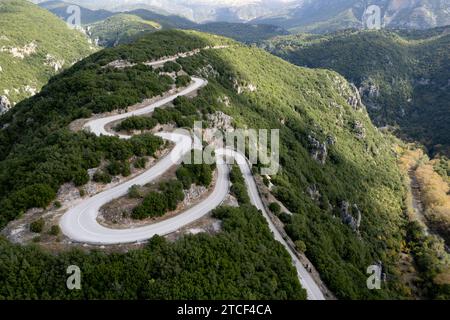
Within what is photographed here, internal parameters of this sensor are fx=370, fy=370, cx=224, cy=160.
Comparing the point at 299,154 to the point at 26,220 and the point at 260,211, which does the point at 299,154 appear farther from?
the point at 26,220

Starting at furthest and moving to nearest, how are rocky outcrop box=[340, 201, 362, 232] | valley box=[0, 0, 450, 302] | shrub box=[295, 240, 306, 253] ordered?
rocky outcrop box=[340, 201, 362, 232]
shrub box=[295, 240, 306, 253]
valley box=[0, 0, 450, 302]

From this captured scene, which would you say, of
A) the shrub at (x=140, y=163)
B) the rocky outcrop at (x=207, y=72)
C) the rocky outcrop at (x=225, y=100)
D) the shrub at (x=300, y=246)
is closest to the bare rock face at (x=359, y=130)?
the rocky outcrop at (x=207, y=72)

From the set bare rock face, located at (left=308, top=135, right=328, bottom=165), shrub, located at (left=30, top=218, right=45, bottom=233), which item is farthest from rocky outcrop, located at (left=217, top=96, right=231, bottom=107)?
shrub, located at (left=30, top=218, right=45, bottom=233)

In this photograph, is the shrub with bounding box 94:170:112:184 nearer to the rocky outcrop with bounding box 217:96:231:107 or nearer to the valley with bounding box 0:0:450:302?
the valley with bounding box 0:0:450:302

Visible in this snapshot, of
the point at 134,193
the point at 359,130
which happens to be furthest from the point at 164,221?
the point at 359,130

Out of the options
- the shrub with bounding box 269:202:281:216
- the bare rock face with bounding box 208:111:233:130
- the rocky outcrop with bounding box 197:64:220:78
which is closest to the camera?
the shrub with bounding box 269:202:281:216

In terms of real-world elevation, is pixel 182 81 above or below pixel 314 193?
above

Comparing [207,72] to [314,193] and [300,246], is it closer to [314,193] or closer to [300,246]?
[314,193]
